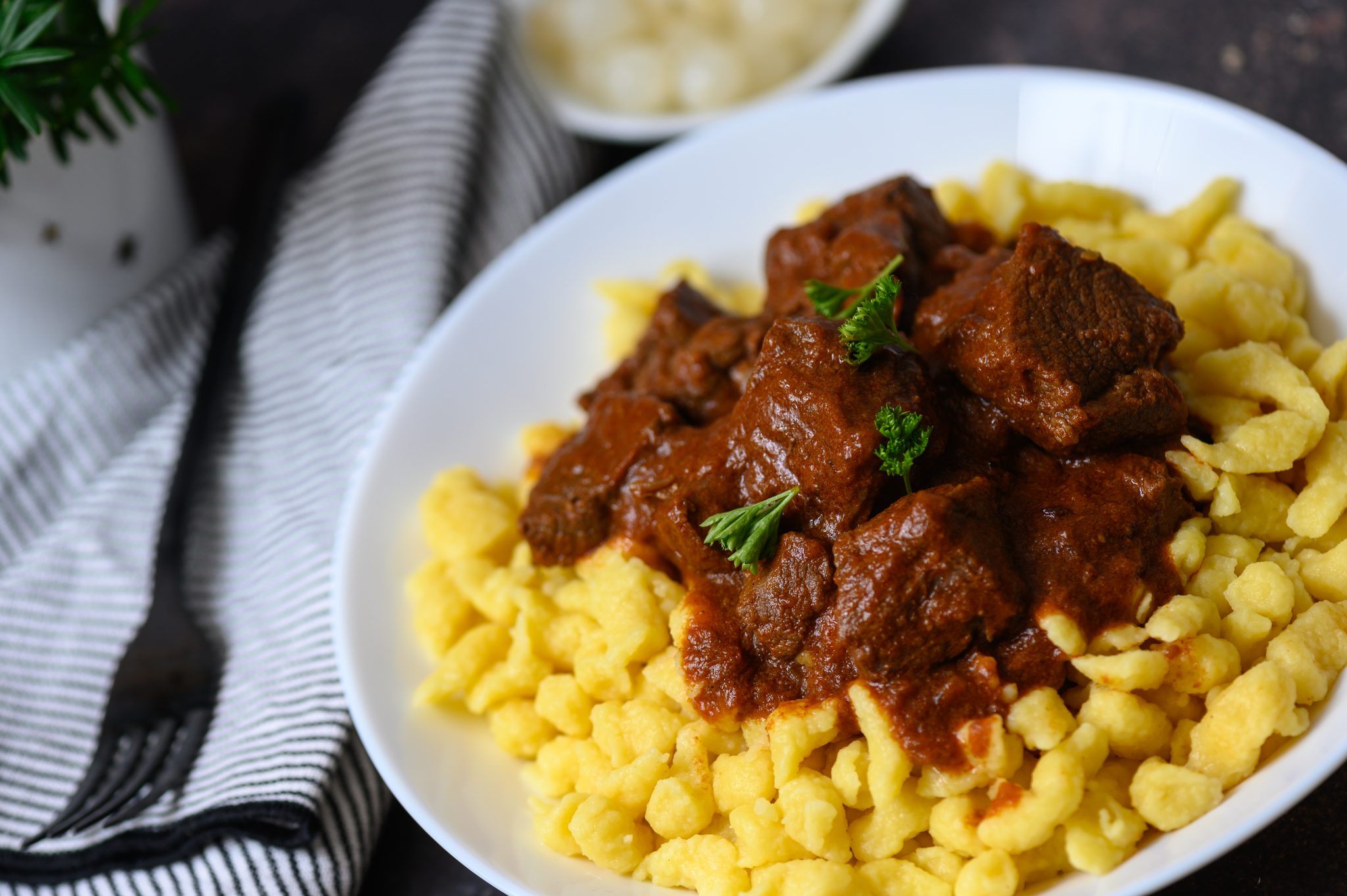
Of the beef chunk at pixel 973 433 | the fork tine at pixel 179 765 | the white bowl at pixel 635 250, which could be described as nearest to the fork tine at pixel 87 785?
the fork tine at pixel 179 765

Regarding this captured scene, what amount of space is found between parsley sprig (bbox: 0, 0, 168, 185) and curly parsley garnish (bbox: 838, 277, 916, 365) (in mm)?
2513

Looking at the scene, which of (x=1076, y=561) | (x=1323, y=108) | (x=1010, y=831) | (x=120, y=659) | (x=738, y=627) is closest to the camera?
(x=1010, y=831)

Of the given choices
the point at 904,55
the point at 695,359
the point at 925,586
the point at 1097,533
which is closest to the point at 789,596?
the point at 925,586

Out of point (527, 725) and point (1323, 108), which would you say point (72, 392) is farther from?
point (1323, 108)

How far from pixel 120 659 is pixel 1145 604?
3113 mm

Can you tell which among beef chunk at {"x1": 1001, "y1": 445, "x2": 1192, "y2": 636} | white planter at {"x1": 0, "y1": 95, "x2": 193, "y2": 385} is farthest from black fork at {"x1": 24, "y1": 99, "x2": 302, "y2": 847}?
beef chunk at {"x1": 1001, "y1": 445, "x2": 1192, "y2": 636}

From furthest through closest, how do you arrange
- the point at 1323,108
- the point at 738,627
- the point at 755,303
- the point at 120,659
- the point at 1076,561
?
the point at 1323,108, the point at 755,303, the point at 120,659, the point at 738,627, the point at 1076,561

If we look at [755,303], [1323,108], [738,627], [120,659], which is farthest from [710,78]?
[120,659]

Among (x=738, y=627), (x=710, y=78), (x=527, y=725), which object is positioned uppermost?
(x=710, y=78)

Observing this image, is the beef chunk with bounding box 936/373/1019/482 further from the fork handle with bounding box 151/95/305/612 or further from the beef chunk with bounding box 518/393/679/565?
the fork handle with bounding box 151/95/305/612

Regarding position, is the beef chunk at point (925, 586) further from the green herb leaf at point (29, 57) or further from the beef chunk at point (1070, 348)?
the green herb leaf at point (29, 57)

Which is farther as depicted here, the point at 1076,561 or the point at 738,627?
the point at 738,627

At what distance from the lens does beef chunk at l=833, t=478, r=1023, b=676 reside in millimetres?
2889

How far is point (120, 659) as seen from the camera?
13.1ft
